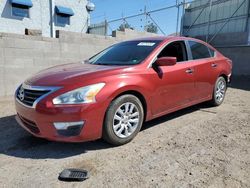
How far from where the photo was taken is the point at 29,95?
346 cm

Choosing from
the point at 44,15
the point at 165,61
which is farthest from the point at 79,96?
the point at 44,15

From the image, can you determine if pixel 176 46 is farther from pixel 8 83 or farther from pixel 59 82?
pixel 8 83

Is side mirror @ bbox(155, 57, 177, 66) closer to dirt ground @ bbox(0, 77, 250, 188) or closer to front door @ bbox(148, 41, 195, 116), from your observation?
front door @ bbox(148, 41, 195, 116)

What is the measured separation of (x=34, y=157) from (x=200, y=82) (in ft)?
10.6

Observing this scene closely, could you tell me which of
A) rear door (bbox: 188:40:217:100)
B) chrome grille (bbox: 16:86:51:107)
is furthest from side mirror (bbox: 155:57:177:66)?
chrome grille (bbox: 16:86:51:107)

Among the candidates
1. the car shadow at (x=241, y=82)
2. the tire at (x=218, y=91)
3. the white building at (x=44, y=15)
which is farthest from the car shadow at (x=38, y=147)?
the white building at (x=44, y=15)

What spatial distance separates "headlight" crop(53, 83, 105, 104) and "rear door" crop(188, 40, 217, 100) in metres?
2.33

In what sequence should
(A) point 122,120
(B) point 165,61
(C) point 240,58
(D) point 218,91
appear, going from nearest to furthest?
(A) point 122,120 → (B) point 165,61 → (D) point 218,91 → (C) point 240,58

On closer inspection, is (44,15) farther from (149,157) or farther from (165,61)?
(149,157)

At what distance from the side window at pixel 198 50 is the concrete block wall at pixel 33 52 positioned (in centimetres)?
402

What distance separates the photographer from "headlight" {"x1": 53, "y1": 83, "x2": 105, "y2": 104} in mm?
3176

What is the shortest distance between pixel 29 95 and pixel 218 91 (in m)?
4.03

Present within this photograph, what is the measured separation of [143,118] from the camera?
396 centimetres

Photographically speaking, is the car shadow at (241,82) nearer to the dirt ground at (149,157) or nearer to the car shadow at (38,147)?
the dirt ground at (149,157)
